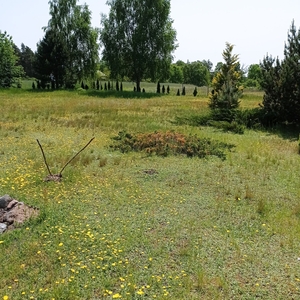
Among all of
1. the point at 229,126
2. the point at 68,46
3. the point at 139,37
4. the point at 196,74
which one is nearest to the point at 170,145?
the point at 229,126

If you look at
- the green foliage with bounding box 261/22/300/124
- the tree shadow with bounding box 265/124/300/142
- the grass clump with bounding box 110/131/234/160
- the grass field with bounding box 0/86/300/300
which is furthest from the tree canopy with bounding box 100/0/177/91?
the grass field with bounding box 0/86/300/300

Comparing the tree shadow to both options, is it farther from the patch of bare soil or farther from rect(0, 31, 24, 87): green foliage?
rect(0, 31, 24, 87): green foliage

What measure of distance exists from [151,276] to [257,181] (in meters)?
5.26

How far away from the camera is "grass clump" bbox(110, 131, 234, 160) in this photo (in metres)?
11.3

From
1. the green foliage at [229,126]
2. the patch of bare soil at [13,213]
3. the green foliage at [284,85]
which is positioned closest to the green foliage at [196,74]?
the green foliage at [284,85]

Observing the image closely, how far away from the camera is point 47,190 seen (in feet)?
24.0

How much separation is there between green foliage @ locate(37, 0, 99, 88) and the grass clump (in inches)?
1224

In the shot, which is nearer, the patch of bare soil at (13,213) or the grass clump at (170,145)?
the patch of bare soil at (13,213)

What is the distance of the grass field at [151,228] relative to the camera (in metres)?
4.29

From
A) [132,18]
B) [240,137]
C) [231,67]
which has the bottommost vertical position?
[240,137]

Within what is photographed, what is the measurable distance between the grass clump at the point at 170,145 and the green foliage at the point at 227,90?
21.6 feet

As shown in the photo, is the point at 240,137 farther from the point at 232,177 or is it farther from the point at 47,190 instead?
the point at 47,190

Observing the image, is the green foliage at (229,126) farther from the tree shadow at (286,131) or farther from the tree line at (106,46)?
the tree line at (106,46)

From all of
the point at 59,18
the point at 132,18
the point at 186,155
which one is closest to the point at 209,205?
the point at 186,155
